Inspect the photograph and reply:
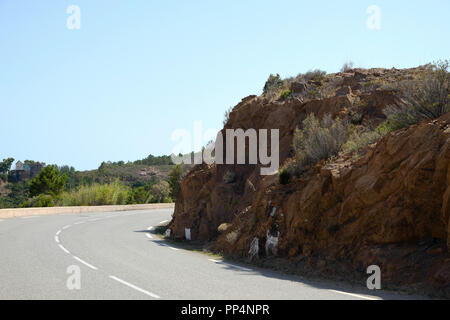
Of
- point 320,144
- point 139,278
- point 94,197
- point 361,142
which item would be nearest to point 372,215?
point 361,142

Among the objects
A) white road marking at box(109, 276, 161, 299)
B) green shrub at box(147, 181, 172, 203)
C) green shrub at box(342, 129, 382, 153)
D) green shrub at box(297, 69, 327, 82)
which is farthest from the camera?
green shrub at box(147, 181, 172, 203)

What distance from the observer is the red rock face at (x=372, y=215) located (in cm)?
931

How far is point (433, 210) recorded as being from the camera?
31.8 feet

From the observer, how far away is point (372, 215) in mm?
10531

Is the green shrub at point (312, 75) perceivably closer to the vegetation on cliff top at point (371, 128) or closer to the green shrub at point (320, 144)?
the vegetation on cliff top at point (371, 128)

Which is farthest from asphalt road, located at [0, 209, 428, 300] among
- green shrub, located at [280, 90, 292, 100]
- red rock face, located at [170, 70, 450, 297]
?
green shrub, located at [280, 90, 292, 100]

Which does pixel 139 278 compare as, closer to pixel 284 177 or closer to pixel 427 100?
pixel 284 177

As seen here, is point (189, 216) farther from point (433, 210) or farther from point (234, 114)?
point (433, 210)

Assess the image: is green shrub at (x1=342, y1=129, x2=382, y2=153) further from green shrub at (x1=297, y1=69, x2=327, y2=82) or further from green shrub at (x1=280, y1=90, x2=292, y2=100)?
green shrub at (x1=297, y1=69, x2=327, y2=82)

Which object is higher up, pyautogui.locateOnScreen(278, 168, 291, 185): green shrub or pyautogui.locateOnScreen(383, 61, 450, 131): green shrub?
pyautogui.locateOnScreen(383, 61, 450, 131): green shrub

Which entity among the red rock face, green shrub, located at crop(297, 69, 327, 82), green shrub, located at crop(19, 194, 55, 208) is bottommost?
green shrub, located at crop(19, 194, 55, 208)

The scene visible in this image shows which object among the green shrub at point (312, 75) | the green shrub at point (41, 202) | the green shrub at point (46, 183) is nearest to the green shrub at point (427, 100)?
the green shrub at point (312, 75)

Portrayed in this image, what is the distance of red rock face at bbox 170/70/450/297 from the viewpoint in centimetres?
931
